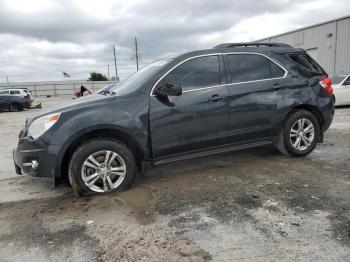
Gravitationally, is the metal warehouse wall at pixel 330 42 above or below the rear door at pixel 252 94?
above

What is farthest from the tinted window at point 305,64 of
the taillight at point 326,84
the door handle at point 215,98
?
the door handle at point 215,98

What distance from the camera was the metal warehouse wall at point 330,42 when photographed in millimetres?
23031

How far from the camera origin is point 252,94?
5637mm

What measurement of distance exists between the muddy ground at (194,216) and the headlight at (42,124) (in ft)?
→ 2.78

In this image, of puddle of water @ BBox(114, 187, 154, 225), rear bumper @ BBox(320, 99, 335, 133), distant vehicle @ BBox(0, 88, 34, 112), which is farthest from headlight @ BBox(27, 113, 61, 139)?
distant vehicle @ BBox(0, 88, 34, 112)

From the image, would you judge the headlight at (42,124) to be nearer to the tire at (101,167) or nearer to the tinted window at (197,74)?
the tire at (101,167)

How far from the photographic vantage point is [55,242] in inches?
143

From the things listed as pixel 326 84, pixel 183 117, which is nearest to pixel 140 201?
pixel 183 117

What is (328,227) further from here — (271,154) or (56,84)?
(56,84)

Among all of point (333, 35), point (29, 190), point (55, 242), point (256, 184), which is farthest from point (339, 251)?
point (333, 35)

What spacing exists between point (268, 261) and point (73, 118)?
2.81 metres

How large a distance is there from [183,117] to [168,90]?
1.40ft

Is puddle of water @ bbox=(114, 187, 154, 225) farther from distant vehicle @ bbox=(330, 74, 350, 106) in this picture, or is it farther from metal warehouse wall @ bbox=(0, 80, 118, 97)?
metal warehouse wall @ bbox=(0, 80, 118, 97)

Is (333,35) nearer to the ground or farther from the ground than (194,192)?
farther from the ground
